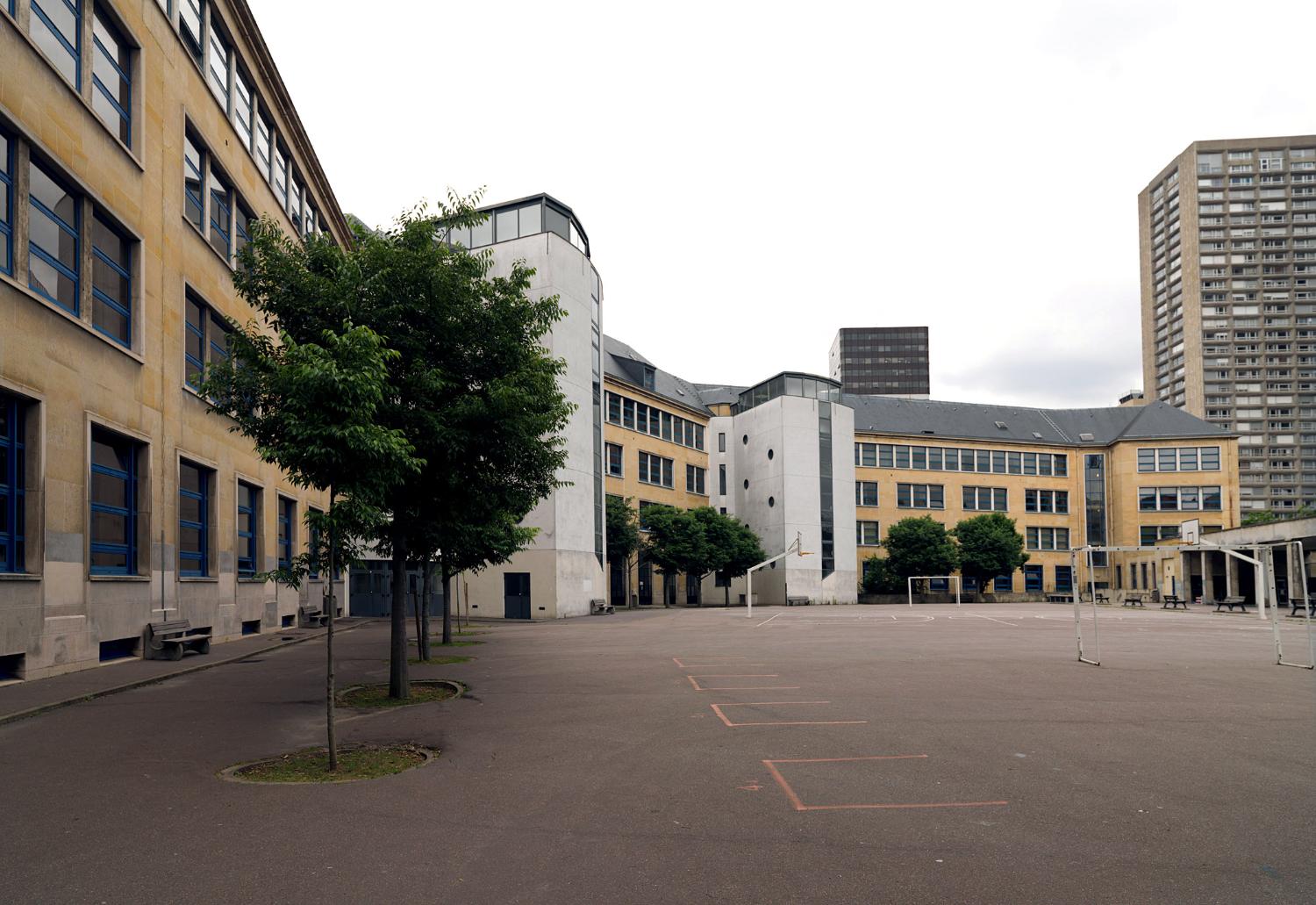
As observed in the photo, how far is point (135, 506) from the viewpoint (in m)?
20.0

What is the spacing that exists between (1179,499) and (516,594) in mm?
66741

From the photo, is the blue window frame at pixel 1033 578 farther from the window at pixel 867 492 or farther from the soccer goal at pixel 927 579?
the window at pixel 867 492

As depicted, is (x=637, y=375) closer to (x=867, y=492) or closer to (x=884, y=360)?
(x=867, y=492)

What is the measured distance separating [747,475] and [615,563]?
57.6 feet

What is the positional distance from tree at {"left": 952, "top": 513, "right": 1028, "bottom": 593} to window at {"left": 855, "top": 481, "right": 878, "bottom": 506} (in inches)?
356

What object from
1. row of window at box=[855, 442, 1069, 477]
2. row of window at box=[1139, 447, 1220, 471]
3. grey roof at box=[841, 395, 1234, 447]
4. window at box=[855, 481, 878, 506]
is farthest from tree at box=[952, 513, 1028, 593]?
row of window at box=[1139, 447, 1220, 471]

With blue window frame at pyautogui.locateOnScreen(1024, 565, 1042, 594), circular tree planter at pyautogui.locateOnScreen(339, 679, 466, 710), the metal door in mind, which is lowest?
blue window frame at pyautogui.locateOnScreen(1024, 565, 1042, 594)

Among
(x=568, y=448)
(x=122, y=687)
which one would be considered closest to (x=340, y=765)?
(x=122, y=687)

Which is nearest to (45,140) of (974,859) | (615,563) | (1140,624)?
(974,859)

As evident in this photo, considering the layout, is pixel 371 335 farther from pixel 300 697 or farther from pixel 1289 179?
pixel 1289 179

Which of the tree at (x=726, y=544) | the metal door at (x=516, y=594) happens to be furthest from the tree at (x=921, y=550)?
the metal door at (x=516, y=594)

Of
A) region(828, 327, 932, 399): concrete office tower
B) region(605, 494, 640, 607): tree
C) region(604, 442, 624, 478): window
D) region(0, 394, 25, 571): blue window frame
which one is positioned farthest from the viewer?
region(828, 327, 932, 399): concrete office tower

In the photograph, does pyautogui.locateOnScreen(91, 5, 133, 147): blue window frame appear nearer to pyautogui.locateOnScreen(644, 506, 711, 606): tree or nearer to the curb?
the curb

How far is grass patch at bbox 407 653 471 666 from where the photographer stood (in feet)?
62.3
